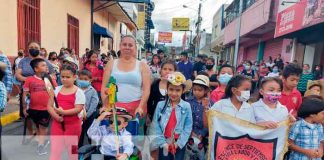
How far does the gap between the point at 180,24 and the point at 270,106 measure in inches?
1813

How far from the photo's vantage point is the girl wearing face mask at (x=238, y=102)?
3.35 metres

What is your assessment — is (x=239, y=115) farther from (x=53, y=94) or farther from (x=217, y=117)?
(x=53, y=94)

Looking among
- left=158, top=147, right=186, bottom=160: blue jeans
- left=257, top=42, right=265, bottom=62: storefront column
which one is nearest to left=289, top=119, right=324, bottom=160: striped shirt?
left=158, top=147, right=186, bottom=160: blue jeans

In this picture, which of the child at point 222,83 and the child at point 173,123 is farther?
the child at point 222,83

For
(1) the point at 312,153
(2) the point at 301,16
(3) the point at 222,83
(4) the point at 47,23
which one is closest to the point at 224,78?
(3) the point at 222,83

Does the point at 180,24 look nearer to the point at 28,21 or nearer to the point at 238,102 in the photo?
the point at 28,21

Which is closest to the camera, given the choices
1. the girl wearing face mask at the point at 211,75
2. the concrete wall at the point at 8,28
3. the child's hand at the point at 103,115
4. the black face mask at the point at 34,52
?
the child's hand at the point at 103,115

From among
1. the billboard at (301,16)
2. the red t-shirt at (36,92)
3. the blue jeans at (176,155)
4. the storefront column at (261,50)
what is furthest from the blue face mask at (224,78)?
the storefront column at (261,50)

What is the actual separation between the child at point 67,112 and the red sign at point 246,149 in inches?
71.1

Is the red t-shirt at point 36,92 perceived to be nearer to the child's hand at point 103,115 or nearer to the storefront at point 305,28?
the child's hand at point 103,115

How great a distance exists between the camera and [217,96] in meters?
4.35

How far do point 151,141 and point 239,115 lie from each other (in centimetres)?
104

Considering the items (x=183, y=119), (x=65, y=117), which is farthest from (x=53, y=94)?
(x=183, y=119)

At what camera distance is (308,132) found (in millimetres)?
3150
